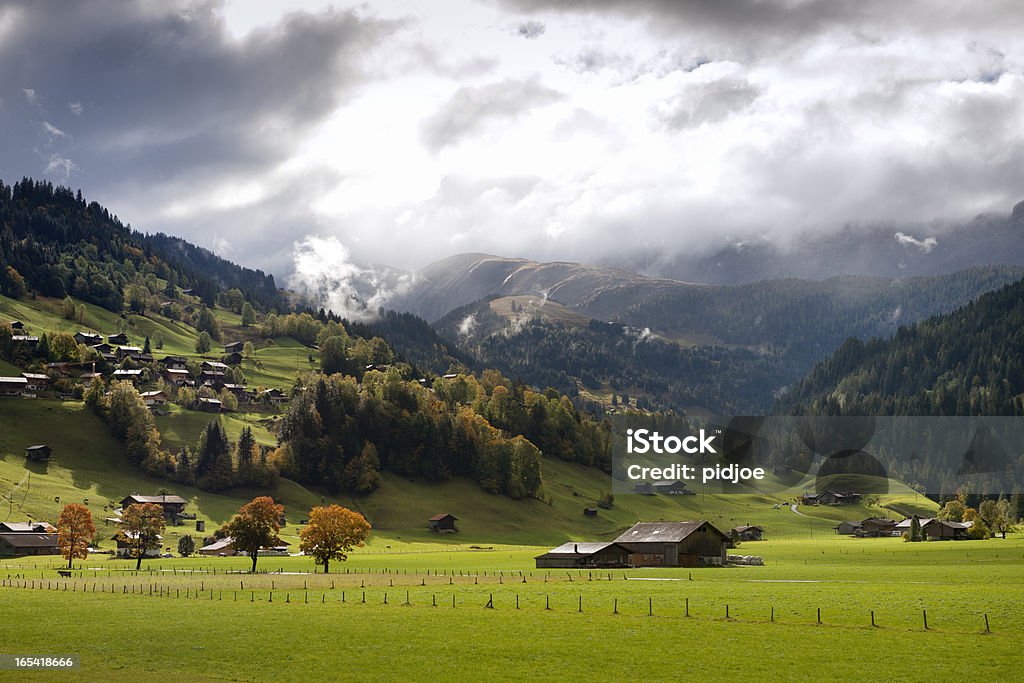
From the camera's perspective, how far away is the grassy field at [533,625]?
4644 cm

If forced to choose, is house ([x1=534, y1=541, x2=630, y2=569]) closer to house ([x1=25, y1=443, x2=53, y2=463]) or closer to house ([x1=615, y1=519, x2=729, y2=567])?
house ([x1=615, y1=519, x2=729, y2=567])

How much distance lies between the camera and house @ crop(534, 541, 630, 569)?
114 metres

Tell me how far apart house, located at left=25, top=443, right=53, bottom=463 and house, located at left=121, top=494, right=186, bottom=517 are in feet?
73.0

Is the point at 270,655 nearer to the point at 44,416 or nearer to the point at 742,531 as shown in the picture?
the point at 742,531

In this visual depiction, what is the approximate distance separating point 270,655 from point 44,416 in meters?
162

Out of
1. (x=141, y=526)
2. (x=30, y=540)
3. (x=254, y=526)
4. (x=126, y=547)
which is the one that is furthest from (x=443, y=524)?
(x=30, y=540)

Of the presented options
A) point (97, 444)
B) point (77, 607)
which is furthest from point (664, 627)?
point (97, 444)

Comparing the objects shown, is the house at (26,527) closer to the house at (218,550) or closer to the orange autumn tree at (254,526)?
the house at (218,550)

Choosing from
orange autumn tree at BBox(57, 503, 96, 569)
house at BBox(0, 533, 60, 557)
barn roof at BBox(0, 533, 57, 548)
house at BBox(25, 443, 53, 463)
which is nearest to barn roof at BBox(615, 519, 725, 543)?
orange autumn tree at BBox(57, 503, 96, 569)

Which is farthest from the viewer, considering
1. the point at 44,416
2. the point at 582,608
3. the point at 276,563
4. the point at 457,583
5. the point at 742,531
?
the point at 44,416

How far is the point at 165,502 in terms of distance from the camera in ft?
534

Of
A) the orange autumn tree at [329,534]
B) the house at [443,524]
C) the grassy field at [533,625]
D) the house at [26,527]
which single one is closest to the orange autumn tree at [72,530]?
the grassy field at [533,625]

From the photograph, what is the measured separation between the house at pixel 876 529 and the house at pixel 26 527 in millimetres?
136700

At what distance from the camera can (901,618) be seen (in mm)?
58031
